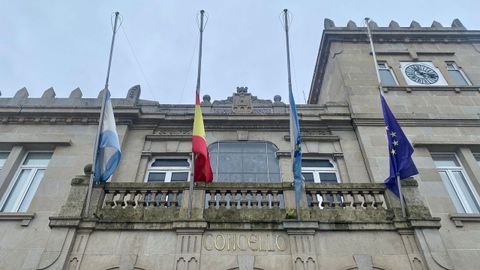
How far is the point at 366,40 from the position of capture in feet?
63.3

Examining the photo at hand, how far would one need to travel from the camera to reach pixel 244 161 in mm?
15164

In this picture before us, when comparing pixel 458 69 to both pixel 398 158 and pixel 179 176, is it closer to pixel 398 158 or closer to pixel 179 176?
pixel 398 158

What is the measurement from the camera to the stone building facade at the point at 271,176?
10000 millimetres

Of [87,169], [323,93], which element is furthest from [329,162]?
[87,169]

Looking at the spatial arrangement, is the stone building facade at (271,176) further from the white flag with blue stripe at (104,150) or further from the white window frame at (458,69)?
the white flag with blue stripe at (104,150)

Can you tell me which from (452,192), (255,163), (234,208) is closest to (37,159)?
(255,163)

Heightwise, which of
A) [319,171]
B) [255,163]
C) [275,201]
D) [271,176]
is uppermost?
[255,163]

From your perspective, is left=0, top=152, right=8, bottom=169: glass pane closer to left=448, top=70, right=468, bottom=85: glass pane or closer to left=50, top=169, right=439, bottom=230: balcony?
left=50, top=169, right=439, bottom=230: balcony

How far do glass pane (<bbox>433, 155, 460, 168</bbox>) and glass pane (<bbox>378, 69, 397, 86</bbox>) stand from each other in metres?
4.32

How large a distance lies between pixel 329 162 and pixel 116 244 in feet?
27.9

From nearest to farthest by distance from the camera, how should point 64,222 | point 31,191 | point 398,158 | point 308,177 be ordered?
point 64,222
point 398,158
point 31,191
point 308,177

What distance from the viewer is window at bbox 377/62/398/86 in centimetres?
1741

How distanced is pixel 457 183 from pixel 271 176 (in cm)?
656

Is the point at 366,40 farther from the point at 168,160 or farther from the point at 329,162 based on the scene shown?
the point at 168,160
